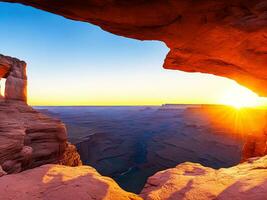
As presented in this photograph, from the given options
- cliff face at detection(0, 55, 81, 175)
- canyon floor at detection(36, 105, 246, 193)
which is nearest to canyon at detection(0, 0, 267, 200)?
cliff face at detection(0, 55, 81, 175)

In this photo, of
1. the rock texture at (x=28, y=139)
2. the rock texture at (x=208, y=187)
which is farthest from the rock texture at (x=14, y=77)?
the rock texture at (x=208, y=187)

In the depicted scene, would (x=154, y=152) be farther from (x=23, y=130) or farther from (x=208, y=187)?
(x=208, y=187)

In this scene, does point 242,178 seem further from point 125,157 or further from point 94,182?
point 125,157

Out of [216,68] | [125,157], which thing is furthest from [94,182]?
[125,157]

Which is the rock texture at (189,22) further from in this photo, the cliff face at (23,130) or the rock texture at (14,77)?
the rock texture at (14,77)

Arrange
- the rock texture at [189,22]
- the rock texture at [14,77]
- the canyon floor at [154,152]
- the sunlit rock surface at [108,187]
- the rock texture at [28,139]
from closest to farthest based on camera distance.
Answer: the sunlit rock surface at [108,187] → the rock texture at [189,22] → the rock texture at [28,139] → the rock texture at [14,77] → the canyon floor at [154,152]

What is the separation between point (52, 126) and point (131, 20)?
39.3 ft

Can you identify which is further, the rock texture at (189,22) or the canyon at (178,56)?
the rock texture at (189,22)

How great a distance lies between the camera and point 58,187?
17.4ft

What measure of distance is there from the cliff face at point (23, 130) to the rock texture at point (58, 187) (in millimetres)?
6451

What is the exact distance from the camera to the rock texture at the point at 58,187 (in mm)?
4863

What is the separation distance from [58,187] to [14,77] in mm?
14348

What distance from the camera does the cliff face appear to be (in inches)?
481

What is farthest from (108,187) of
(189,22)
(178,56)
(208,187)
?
(178,56)
